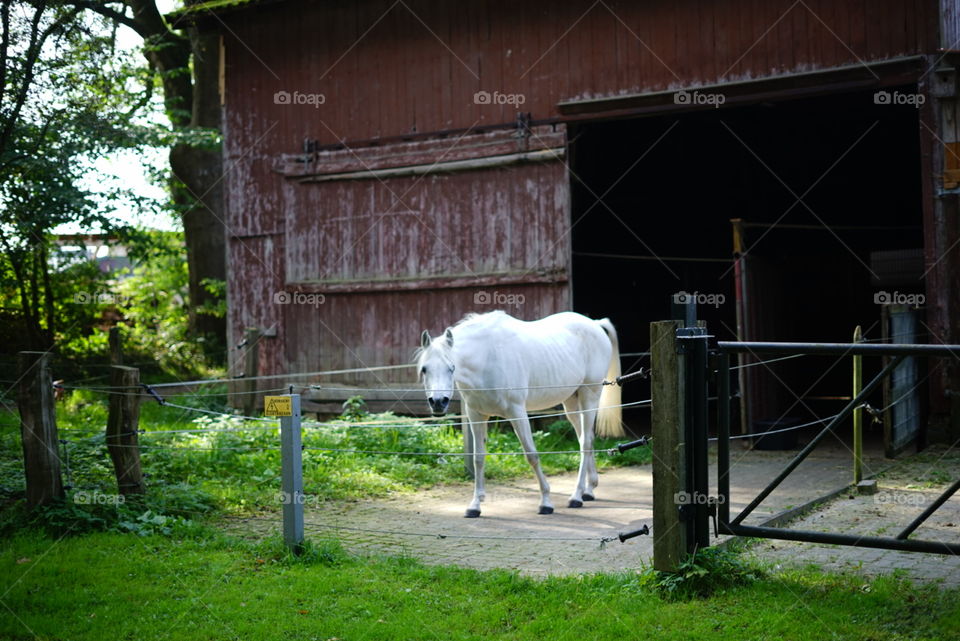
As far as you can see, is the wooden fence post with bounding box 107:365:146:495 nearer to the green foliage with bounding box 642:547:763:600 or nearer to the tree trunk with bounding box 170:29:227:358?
the green foliage with bounding box 642:547:763:600

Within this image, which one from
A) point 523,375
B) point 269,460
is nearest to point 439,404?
point 523,375

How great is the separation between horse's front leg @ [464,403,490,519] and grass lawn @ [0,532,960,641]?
192 cm

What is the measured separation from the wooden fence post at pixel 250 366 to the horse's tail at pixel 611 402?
18.8 ft

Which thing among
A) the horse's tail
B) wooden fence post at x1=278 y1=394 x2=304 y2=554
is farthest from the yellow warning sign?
the horse's tail

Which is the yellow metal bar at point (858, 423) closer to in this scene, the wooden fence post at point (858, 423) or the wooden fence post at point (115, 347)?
the wooden fence post at point (858, 423)

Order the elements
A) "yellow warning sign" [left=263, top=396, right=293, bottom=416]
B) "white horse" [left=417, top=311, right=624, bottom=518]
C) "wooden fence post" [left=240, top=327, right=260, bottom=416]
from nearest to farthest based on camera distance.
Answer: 1. "yellow warning sign" [left=263, top=396, right=293, bottom=416]
2. "white horse" [left=417, top=311, right=624, bottom=518]
3. "wooden fence post" [left=240, top=327, right=260, bottom=416]

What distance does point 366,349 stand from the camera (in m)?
13.4

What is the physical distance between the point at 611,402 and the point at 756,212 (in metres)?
8.06

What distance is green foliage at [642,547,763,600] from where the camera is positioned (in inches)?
188

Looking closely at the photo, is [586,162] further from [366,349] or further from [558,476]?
[558,476]

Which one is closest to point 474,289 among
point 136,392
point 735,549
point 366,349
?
point 366,349

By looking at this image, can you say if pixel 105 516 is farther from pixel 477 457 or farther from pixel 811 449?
pixel 811 449

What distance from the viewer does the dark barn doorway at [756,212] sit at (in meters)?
14.5

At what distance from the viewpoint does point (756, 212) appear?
52.9 ft
